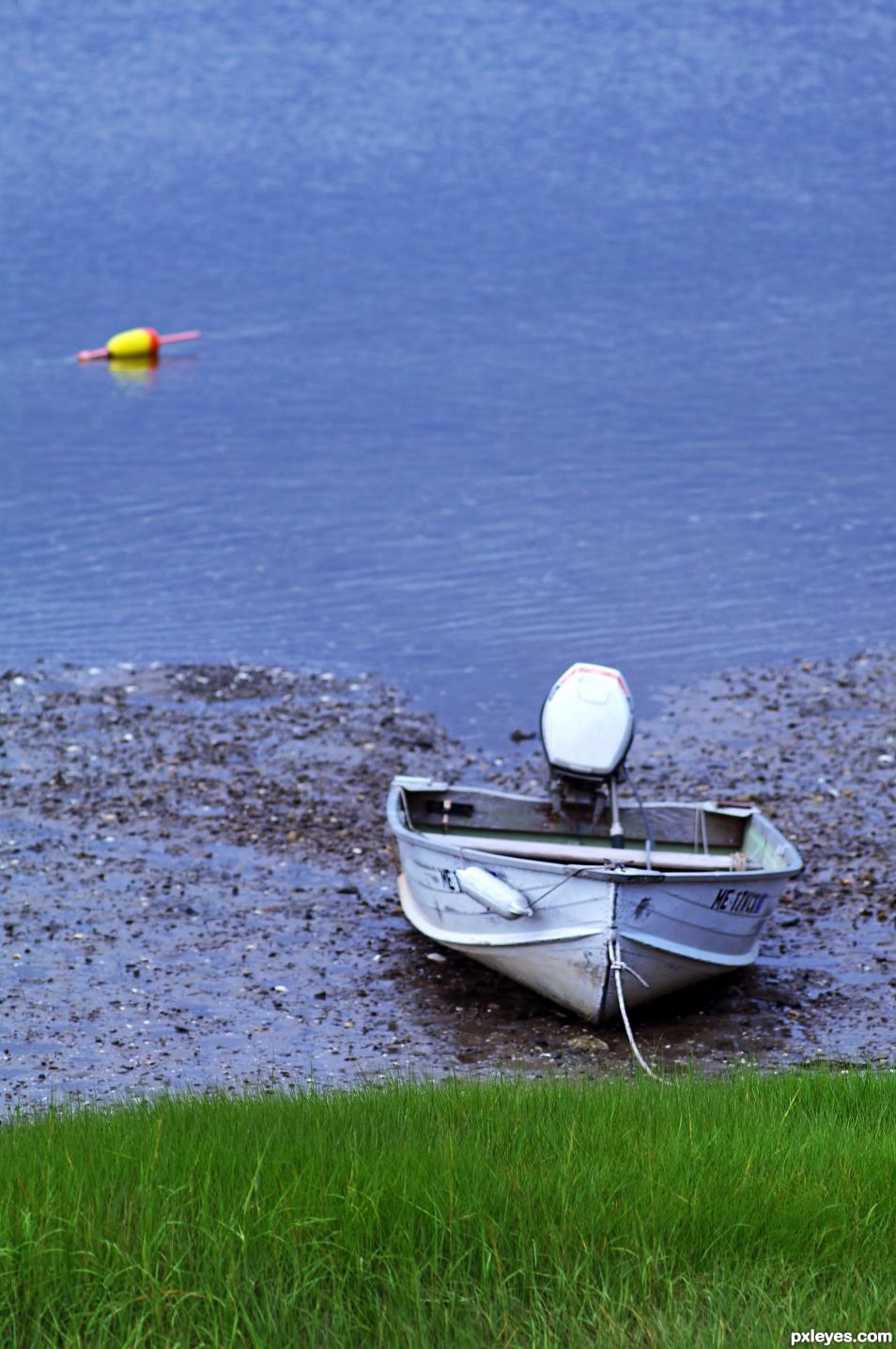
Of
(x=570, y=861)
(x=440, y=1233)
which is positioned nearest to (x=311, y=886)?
(x=570, y=861)

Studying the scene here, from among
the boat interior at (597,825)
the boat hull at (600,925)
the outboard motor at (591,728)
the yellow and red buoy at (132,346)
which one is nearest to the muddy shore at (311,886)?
the boat hull at (600,925)

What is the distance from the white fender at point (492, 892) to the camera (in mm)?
13289

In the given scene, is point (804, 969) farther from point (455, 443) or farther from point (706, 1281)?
point (455, 443)

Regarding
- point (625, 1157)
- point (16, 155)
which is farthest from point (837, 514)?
point (16, 155)

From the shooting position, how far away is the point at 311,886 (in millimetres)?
15977

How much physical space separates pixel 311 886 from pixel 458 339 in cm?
2944

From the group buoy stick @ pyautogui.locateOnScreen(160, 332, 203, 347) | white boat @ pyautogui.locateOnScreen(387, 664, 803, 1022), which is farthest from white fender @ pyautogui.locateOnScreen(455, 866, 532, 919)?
buoy stick @ pyautogui.locateOnScreen(160, 332, 203, 347)

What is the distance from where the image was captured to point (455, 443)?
3500 cm

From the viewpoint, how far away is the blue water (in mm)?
25312

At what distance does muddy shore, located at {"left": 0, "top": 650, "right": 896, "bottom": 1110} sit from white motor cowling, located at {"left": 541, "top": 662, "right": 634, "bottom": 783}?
1904 millimetres

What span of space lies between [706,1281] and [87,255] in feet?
170

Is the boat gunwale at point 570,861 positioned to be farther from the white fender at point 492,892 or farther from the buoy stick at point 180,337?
the buoy stick at point 180,337

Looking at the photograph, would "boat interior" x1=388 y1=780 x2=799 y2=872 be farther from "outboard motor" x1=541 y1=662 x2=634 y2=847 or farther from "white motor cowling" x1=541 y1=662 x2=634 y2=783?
"white motor cowling" x1=541 y1=662 x2=634 y2=783

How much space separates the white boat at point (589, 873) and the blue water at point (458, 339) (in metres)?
5.06
